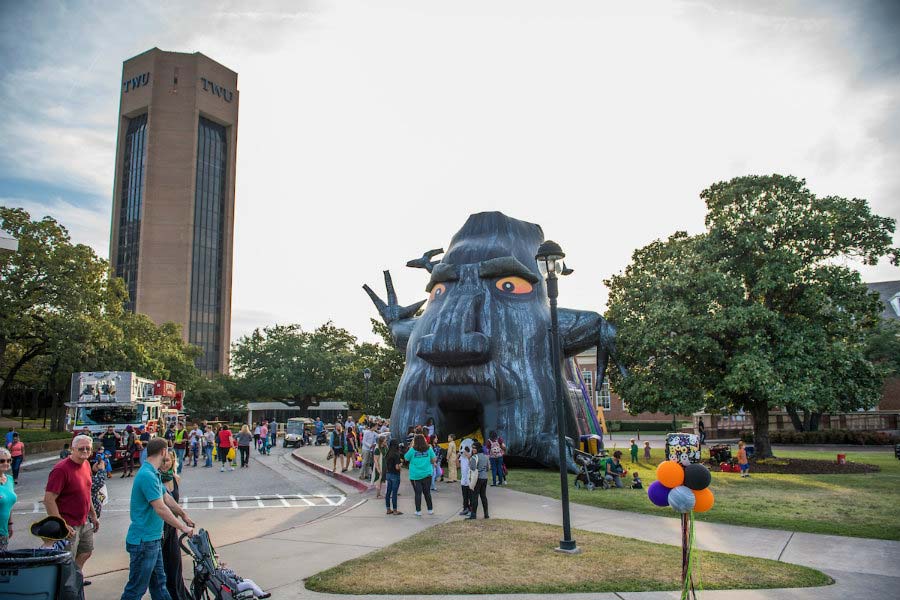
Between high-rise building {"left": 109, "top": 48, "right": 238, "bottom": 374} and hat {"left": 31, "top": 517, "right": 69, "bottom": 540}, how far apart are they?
88411mm

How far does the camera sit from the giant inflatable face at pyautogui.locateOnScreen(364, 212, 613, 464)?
782 inches

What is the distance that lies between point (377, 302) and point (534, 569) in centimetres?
1883

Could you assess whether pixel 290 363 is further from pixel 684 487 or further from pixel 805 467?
pixel 684 487

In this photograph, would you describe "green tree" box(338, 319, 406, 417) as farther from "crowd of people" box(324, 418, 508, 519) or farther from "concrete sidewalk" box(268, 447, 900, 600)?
"concrete sidewalk" box(268, 447, 900, 600)

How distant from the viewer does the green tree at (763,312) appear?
71.1ft

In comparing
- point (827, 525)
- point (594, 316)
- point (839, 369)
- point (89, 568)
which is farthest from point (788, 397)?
point (89, 568)

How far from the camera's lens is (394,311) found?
26.0 metres

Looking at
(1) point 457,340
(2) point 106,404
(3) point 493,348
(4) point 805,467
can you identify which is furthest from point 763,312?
(2) point 106,404

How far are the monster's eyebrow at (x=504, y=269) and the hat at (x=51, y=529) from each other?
1690 centimetres

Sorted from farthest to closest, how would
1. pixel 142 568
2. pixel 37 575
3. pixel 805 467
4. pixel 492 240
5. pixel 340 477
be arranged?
pixel 492 240
pixel 805 467
pixel 340 477
pixel 142 568
pixel 37 575

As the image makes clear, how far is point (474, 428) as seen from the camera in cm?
2388

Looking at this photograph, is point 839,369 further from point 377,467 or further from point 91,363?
point 91,363

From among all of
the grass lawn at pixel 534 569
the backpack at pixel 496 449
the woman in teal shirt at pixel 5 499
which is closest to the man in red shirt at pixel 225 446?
the backpack at pixel 496 449

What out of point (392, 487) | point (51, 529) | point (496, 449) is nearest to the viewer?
point (51, 529)
